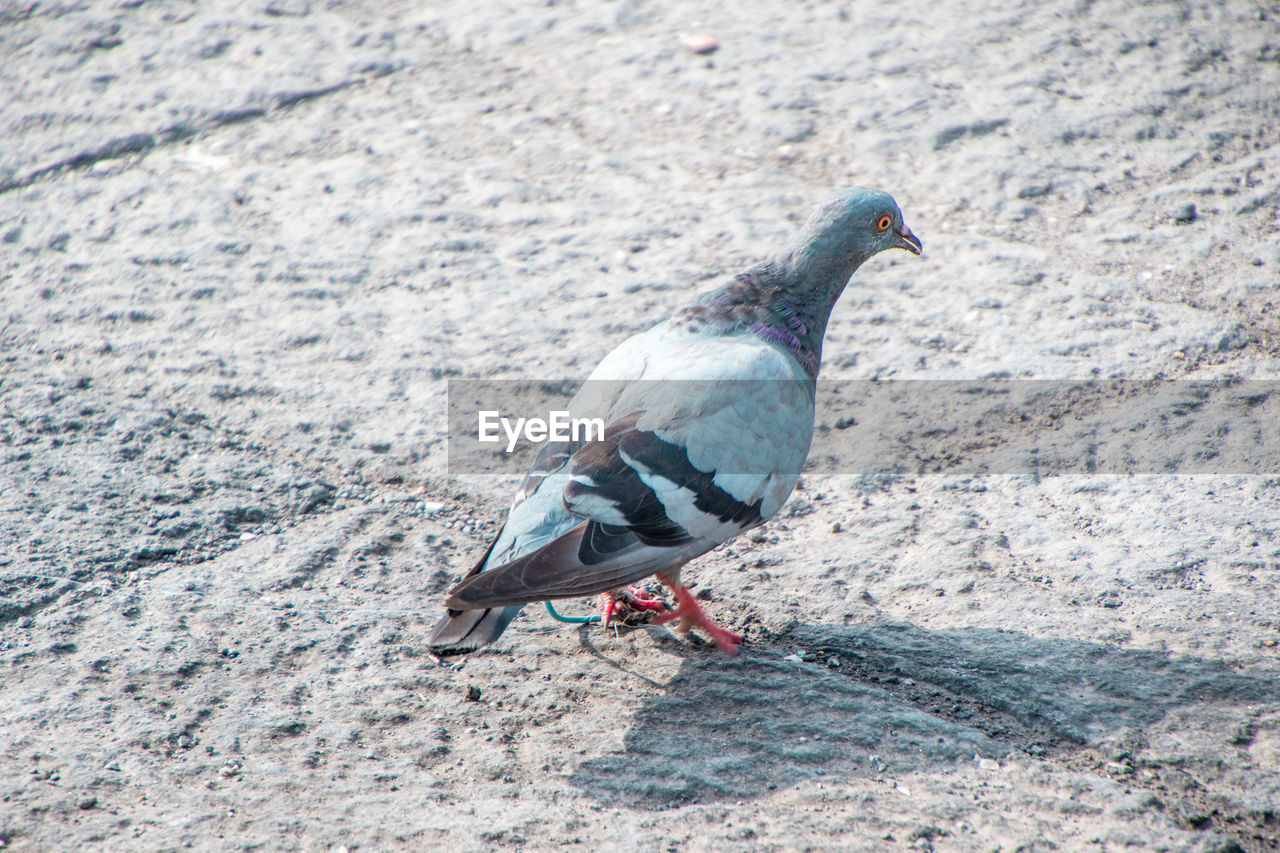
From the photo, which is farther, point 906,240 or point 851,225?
point 906,240

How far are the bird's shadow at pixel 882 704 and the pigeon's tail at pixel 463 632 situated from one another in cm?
38

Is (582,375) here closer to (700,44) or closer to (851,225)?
(851,225)

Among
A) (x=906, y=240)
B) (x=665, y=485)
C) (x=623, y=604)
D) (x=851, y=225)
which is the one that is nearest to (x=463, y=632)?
(x=665, y=485)

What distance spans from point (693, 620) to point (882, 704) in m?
0.59

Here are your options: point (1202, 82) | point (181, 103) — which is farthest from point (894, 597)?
point (181, 103)

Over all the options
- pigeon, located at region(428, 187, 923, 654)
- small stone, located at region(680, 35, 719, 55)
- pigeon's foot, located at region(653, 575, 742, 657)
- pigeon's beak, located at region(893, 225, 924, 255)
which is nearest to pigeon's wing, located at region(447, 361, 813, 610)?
pigeon, located at region(428, 187, 923, 654)

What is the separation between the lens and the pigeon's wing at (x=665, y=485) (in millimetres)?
2572

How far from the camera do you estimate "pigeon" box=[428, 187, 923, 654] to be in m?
2.60

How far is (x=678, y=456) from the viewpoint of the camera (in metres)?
2.84

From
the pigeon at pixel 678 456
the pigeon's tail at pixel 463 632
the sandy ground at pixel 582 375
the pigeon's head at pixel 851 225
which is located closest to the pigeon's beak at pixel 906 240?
the pigeon's head at pixel 851 225

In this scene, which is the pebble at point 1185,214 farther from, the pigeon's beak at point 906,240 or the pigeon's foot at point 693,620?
the pigeon's foot at point 693,620

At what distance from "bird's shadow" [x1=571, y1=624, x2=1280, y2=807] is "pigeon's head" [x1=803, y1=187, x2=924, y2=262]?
1206mm

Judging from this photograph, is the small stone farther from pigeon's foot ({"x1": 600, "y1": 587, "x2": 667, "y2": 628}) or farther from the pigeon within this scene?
pigeon's foot ({"x1": 600, "y1": 587, "x2": 667, "y2": 628})

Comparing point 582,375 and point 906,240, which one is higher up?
point 906,240
